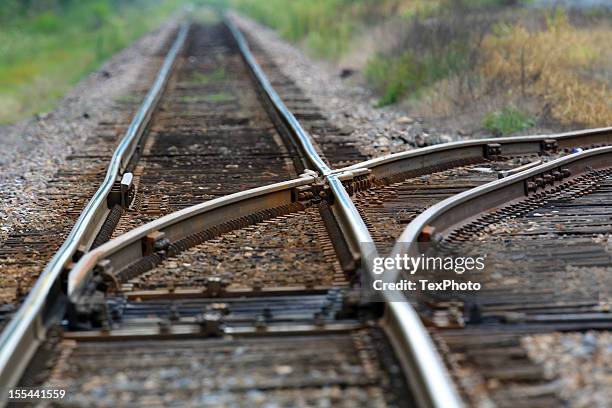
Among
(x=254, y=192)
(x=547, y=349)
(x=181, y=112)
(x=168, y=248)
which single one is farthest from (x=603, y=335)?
(x=181, y=112)

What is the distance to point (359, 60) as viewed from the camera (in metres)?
21.3

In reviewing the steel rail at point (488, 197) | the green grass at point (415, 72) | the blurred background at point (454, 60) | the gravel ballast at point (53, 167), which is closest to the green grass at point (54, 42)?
the blurred background at point (454, 60)

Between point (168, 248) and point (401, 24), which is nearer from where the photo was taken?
point (168, 248)

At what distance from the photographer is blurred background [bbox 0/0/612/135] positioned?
13.1 meters

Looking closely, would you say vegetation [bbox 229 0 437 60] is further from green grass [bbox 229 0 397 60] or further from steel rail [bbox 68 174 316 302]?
steel rail [bbox 68 174 316 302]

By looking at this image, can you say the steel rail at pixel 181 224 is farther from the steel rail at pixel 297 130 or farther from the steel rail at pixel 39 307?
the steel rail at pixel 297 130

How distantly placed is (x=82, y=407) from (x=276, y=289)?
5.59 ft

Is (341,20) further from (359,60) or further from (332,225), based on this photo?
(332,225)

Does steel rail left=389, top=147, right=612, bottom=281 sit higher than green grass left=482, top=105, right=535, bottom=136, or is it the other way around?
steel rail left=389, top=147, right=612, bottom=281

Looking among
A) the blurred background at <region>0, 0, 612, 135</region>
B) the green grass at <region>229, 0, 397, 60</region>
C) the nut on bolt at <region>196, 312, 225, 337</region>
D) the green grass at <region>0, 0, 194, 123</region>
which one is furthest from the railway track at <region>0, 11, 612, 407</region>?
the green grass at <region>229, 0, 397, 60</region>

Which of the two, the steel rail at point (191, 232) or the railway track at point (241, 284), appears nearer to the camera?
the steel rail at point (191, 232)

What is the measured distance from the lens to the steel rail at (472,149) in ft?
29.3

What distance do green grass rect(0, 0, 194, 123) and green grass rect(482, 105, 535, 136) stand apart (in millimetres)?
7719

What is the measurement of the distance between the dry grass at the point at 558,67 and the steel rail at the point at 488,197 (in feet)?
10.0
